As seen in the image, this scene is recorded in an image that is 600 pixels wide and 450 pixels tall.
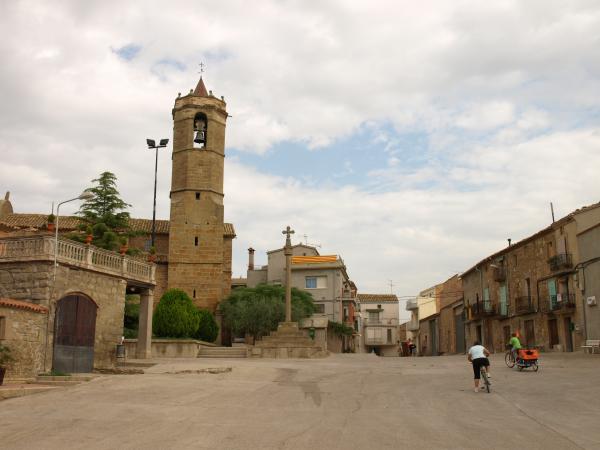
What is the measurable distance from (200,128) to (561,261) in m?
27.3

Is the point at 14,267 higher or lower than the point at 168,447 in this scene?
higher

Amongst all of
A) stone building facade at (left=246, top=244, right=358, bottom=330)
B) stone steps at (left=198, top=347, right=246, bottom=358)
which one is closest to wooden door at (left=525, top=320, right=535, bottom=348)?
stone steps at (left=198, top=347, right=246, bottom=358)

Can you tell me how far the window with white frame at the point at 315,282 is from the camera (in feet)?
184

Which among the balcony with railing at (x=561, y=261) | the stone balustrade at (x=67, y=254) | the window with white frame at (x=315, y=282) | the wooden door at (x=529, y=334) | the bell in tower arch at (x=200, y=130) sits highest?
the bell in tower arch at (x=200, y=130)

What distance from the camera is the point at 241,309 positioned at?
1697 inches

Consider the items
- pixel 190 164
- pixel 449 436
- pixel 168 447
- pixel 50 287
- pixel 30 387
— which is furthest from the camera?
pixel 190 164

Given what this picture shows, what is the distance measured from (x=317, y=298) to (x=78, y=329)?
1425 inches

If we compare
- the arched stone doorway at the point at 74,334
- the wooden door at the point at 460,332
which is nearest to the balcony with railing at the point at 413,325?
the wooden door at the point at 460,332

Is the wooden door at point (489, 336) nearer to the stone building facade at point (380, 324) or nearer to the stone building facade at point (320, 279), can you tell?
the stone building facade at point (320, 279)

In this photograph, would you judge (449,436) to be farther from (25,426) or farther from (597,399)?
(25,426)

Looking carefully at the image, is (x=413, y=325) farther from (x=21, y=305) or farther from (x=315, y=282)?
(x=21, y=305)

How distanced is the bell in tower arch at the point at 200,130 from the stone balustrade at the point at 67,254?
2367cm

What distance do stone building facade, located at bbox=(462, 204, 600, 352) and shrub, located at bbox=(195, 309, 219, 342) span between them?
18750 millimetres

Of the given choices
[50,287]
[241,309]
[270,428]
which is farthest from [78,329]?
[241,309]
